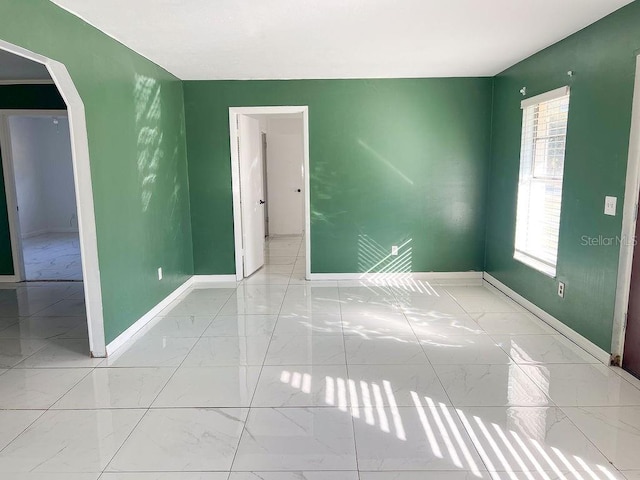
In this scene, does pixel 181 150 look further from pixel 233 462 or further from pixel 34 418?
pixel 233 462

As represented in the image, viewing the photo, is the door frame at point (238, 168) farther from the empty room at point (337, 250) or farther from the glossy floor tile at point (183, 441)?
the glossy floor tile at point (183, 441)

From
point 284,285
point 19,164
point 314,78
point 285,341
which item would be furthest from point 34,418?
point 19,164

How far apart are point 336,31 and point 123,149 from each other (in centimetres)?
187

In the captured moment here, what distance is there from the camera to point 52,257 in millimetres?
6934

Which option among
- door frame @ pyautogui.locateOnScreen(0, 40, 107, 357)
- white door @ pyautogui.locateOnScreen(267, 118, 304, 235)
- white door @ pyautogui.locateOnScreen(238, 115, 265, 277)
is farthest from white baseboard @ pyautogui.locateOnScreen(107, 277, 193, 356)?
white door @ pyautogui.locateOnScreen(267, 118, 304, 235)

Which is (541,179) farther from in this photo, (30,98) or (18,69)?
(30,98)

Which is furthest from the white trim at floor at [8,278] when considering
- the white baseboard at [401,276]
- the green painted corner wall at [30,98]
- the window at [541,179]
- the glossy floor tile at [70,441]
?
the window at [541,179]

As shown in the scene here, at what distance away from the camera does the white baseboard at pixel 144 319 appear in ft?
11.1

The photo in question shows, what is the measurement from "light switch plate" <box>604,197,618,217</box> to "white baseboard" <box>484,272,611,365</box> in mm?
932

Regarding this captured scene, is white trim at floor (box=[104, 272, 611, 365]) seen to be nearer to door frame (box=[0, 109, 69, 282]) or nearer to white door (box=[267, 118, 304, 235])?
door frame (box=[0, 109, 69, 282])

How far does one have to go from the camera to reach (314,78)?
5.02 m

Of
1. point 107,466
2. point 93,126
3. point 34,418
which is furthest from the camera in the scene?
point 93,126

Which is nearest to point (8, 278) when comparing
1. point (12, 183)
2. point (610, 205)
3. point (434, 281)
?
point (12, 183)

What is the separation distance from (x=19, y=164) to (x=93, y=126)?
6.93m
